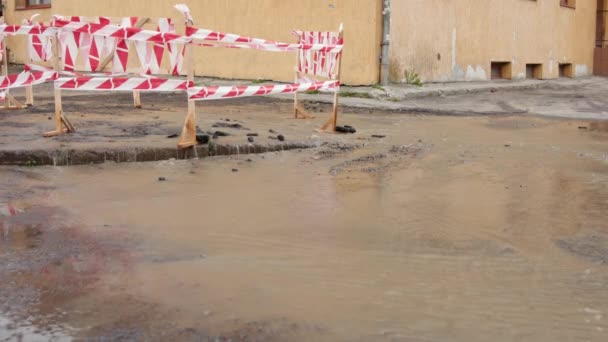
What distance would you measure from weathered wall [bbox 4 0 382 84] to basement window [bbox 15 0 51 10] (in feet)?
10.4

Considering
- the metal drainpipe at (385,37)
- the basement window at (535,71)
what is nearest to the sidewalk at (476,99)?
the metal drainpipe at (385,37)

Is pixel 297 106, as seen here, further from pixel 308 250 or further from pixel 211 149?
pixel 308 250

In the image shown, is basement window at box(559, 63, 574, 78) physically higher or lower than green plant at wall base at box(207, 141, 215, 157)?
higher

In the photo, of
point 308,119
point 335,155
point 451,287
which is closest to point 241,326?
point 451,287

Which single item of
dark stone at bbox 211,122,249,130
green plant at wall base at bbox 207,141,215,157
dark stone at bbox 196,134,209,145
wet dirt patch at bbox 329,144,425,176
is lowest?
wet dirt patch at bbox 329,144,425,176

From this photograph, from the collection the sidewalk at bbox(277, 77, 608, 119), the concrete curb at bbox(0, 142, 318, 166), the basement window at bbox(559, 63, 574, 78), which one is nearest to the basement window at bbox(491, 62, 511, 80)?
the sidewalk at bbox(277, 77, 608, 119)

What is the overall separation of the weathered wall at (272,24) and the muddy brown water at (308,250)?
7386 mm

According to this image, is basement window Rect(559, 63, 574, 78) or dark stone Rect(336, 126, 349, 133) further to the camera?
basement window Rect(559, 63, 574, 78)

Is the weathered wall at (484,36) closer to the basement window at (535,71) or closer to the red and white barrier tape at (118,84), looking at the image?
the basement window at (535,71)

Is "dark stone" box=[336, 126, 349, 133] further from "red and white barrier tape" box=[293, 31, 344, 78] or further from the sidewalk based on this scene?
the sidewalk

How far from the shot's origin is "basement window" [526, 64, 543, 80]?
2086cm

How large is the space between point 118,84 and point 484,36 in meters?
12.1

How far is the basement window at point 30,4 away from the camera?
835 inches

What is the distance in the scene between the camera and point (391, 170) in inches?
263
